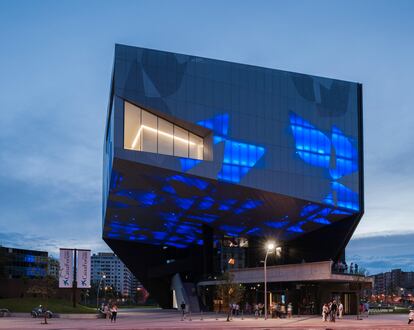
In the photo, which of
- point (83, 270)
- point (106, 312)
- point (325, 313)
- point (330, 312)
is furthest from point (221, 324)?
point (83, 270)

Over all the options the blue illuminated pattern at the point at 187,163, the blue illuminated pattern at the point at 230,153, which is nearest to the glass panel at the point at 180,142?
the blue illuminated pattern at the point at 187,163

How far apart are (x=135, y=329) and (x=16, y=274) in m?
116

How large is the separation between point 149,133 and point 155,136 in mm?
642

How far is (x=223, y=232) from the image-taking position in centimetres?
8012

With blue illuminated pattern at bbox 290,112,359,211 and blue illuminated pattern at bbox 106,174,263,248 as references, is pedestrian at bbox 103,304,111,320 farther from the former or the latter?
blue illuminated pattern at bbox 290,112,359,211

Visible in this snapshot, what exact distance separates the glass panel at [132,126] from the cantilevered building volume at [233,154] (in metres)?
0.09

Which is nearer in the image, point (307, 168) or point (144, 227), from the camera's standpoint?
point (307, 168)

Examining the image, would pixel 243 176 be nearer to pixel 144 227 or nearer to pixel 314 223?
pixel 314 223

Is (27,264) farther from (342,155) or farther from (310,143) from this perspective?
(310,143)

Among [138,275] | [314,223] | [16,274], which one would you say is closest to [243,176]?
[314,223]

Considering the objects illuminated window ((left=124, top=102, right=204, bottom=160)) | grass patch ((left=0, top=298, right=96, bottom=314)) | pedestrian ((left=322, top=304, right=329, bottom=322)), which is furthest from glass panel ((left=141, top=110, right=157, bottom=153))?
grass patch ((left=0, top=298, right=96, bottom=314))

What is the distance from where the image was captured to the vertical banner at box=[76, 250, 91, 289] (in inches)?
2511

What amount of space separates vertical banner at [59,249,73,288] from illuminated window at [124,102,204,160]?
19.9 m

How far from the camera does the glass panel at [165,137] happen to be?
51.2 m
